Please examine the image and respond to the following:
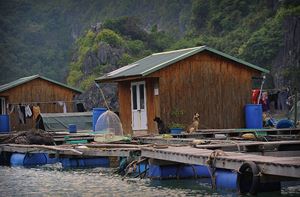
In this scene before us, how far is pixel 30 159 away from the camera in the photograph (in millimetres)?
28984

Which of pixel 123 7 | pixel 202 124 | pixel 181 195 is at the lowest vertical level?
pixel 181 195

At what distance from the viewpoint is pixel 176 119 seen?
1252 inches

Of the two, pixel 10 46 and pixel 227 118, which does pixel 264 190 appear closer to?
pixel 227 118

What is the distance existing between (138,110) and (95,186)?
12655 millimetres

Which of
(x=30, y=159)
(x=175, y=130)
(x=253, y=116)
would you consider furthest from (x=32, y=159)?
(x=253, y=116)

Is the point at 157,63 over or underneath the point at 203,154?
over

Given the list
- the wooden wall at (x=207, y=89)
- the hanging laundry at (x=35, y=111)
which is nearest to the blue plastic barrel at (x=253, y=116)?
the wooden wall at (x=207, y=89)

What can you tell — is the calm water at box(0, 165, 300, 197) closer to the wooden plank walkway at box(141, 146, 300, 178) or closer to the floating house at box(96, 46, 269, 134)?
the wooden plank walkway at box(141, 146, 300, 178)

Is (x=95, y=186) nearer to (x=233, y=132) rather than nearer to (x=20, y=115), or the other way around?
(x=233, y=132)

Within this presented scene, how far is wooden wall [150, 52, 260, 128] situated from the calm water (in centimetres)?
732

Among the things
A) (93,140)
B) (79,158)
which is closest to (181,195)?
(79,158)

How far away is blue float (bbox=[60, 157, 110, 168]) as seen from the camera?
2742cm

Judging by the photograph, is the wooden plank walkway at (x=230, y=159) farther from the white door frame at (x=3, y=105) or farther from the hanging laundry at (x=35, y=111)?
the white door frame at (x=3, y=105)

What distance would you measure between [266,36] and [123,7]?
65.4m
